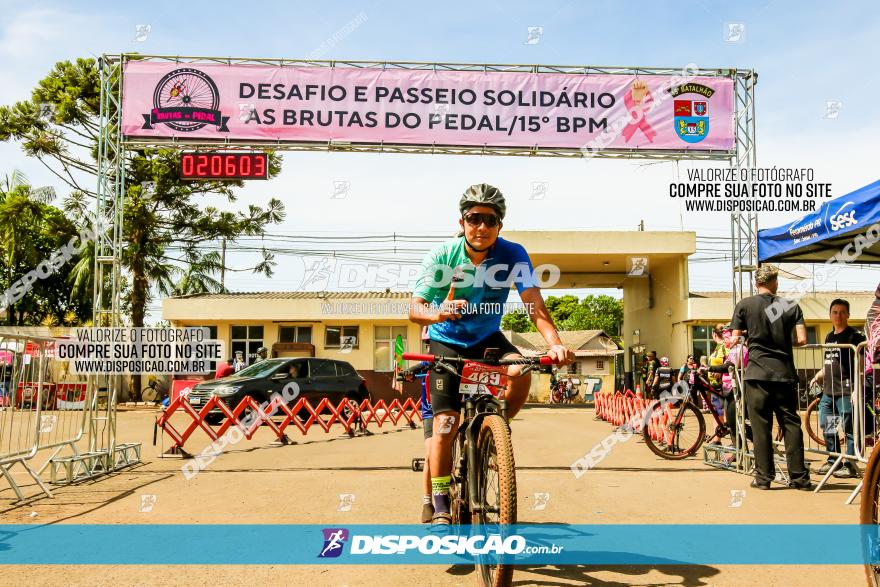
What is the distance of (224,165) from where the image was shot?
991 cm

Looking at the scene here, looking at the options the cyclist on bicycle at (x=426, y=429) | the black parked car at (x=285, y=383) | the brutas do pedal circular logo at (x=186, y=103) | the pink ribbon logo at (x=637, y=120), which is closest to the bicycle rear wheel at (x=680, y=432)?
the pink ribbon logo at (x=637, y=120)

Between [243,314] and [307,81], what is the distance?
25155 mm

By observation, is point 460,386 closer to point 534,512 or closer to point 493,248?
point 493,248

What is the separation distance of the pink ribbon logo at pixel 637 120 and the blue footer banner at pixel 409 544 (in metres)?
5.83

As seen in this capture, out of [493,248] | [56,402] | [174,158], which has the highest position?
[174,158]

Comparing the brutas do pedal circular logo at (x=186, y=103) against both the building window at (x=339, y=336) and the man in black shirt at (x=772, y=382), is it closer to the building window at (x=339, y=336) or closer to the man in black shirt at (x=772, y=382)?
the man in black shirt at (x=772, y=382)

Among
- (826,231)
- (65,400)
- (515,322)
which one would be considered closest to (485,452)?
(826,231)

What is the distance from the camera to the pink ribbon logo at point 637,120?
1002cm

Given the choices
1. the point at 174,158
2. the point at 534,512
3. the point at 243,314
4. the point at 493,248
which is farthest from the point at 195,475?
the point at 243,314

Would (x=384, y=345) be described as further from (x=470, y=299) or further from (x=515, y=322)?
(x=515, y=322)

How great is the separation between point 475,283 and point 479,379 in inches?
29.7

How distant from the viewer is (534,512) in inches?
244

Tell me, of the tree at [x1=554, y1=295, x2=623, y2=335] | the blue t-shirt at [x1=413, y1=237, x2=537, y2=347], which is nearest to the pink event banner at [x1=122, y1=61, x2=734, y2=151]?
the blue t-shirt at [x1=413, y1=237, x2=537, y2=347]

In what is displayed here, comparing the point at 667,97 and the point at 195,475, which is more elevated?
the point at 667,97
